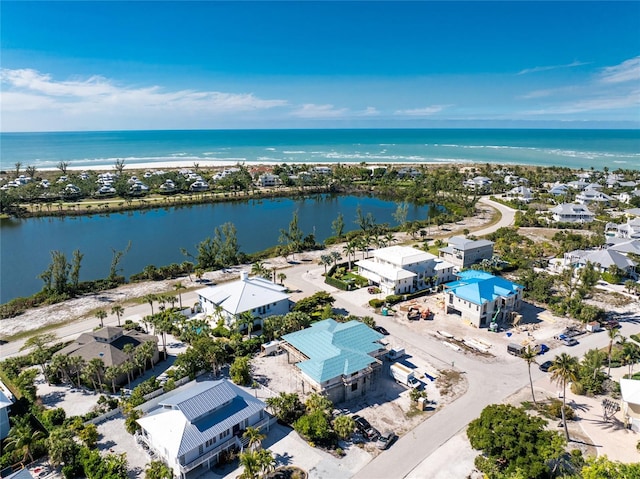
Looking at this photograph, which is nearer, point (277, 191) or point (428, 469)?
point (428, 469)

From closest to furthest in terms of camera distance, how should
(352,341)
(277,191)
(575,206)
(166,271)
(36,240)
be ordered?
(352,341), (166,271), (36,240), (575,206), (277,191)

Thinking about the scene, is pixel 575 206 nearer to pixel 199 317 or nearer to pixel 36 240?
pixel 199 317

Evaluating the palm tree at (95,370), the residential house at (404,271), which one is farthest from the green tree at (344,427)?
the residential house at (404,271)

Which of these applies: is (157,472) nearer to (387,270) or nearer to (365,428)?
(365,428)

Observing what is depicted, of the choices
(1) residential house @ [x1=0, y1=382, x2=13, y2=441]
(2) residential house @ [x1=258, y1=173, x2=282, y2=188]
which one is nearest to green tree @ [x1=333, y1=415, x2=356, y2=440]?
(1) residential house @ [x1=0, y1=382, x2=13, y2=441]

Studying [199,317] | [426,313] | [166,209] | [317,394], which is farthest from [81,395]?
[166,209]

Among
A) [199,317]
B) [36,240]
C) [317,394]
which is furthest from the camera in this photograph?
[36,240]

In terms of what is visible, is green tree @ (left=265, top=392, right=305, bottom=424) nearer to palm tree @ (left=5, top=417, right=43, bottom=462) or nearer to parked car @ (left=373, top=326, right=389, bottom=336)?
parked car @ (left=373, top=326, right=389, bottom=336)
